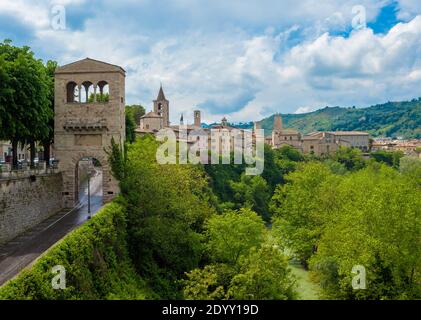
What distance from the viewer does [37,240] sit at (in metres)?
26.8

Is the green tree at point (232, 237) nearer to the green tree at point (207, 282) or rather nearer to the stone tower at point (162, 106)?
the green tree at point (207, 282)

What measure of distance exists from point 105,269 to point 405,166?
8636 centimetres

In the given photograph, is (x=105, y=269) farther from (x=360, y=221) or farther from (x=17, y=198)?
(x=360, y=221)

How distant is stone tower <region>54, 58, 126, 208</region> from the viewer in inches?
1428

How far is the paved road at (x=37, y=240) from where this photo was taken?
21.6 meters

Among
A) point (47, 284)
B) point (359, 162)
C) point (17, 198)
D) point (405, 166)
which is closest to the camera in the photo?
point (47, 284)

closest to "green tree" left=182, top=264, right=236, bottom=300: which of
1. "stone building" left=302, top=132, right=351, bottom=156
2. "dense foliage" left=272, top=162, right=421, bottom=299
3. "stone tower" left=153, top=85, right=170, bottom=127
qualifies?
"dense foliage" left=272, top=162, right=421, bottom=299

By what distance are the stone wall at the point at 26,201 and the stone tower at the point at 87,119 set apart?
240 cm

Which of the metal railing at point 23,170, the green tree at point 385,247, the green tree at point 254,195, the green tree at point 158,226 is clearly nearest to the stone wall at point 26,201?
the metal railing at point 23,170

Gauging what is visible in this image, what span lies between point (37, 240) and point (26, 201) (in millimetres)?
4417

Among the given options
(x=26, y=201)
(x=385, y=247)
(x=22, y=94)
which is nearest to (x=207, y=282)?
(x=385, y=247)

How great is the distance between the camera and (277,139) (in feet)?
525

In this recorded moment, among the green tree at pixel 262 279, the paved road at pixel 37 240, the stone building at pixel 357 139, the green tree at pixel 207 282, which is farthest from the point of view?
the stone building at pixel 357 139
